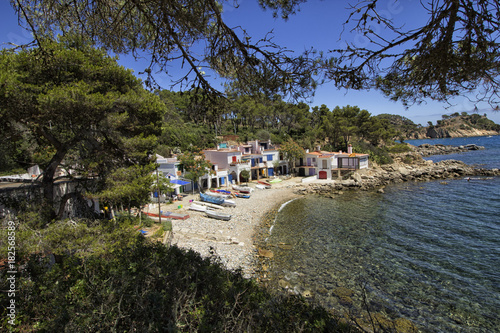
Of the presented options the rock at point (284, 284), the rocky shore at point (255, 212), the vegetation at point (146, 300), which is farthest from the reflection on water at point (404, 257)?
the vegetation at point (146, 300)

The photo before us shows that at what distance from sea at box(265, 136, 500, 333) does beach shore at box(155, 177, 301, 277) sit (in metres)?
1.54

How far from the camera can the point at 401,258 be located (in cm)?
1249

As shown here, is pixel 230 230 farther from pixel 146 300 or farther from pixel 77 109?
pixel 146 300

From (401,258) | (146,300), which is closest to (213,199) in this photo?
(401,258)

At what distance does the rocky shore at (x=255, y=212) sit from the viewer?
1317cm

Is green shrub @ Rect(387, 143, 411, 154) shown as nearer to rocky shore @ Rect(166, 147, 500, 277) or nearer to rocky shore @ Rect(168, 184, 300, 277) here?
rocky shore @ Rect(166, 147, 500, 277)

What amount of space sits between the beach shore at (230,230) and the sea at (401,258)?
1.54m

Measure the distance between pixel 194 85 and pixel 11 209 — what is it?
783 cm

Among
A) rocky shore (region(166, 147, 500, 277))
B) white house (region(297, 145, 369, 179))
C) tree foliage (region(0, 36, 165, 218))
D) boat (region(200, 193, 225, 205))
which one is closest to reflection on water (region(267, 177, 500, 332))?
rocky shore (region(166, 147, 500, 277))

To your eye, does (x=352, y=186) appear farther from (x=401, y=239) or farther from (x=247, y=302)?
(x=247, y=302)

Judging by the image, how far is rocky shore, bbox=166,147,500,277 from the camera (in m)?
13.2

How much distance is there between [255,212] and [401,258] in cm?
1188

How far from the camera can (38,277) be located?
4469 mm

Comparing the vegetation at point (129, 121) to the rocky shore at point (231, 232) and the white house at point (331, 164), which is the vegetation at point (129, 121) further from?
the white house at point (331, 164)
